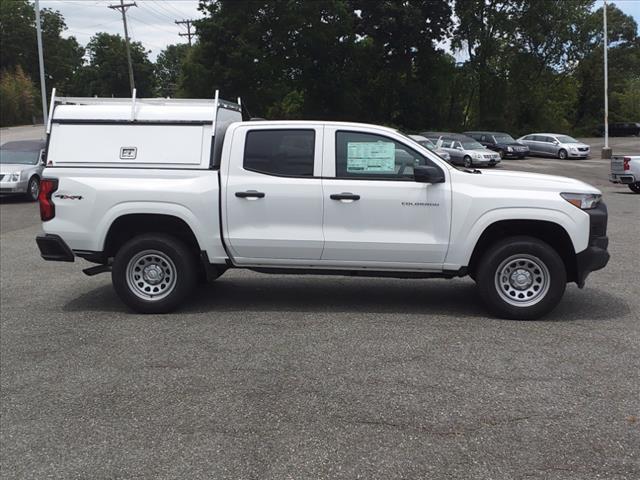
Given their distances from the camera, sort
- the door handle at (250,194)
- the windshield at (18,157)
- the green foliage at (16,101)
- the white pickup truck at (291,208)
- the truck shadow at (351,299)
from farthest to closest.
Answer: the green foliage at (16,101) < the windshield at (18,157) < the truck shadow at (351,299) < the door handle at (250,194) < the white pickup truck at (291,208)

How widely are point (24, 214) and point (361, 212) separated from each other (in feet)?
40.8

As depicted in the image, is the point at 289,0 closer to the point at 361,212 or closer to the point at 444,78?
the point at 444,78

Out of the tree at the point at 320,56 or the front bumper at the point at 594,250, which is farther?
the tree at the point at 320,56

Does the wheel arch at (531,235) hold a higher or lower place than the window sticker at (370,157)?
lower

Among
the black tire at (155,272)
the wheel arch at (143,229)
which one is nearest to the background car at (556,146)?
the wheel arch at (143,229)

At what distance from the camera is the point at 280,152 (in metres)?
6.41

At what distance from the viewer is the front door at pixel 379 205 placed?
6.16 meters

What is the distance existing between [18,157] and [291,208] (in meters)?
15.6

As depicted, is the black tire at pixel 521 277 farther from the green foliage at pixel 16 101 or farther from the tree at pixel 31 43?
the tree at pixel 31 43

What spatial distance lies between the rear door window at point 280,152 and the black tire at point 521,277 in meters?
2.03

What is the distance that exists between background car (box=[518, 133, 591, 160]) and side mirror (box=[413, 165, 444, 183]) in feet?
120

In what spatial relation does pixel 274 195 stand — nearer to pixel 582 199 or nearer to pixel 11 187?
pixel 582 199

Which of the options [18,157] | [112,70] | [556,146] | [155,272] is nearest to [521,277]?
[155,272]

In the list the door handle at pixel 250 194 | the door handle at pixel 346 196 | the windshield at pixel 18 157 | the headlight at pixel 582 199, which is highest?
the windshield at pixel 18 157
